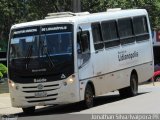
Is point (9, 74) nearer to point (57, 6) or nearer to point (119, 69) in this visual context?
point (119, 69)

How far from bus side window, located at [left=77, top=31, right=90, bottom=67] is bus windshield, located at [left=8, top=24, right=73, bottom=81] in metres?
0.38

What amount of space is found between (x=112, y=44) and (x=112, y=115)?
5928 millimetres

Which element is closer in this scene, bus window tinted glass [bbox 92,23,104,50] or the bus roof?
the bus roof

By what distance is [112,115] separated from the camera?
53.1 feet

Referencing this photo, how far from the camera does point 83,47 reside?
19.0m

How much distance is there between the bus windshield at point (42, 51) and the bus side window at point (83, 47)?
38 centimetres

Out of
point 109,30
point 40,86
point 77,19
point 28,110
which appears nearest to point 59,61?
point 40,86

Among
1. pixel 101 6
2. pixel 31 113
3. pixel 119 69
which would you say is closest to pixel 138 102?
pixel 119 69

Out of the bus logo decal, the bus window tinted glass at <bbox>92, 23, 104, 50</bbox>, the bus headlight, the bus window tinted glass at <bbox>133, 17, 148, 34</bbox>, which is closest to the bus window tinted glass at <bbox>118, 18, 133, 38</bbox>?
the bus window tinted glass at <bbox>133, 17, 148, 34</bbox>

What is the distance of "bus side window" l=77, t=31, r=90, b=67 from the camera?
61.6 feet

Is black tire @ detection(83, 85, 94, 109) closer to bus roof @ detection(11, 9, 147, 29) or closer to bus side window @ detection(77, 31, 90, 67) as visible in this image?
bus side window @ detection(77, 31, 90, 67)

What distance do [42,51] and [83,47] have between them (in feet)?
4.44

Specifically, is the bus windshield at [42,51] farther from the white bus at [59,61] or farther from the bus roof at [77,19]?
the bus roof at [77,19]

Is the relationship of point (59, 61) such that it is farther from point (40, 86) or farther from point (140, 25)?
point (140, 25)
